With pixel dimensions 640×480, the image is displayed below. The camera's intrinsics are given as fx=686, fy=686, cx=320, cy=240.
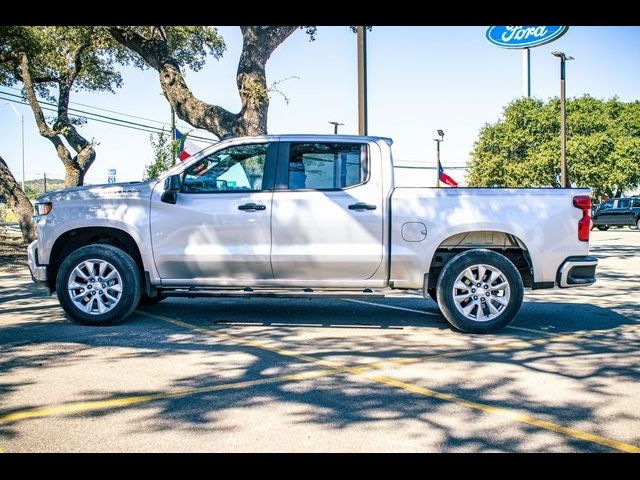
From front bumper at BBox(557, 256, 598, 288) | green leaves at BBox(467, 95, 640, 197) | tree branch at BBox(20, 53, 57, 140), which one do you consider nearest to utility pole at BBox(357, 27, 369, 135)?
front bumper at BBox(557, 256, 598, 288)

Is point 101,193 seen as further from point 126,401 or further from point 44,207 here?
point 126,401

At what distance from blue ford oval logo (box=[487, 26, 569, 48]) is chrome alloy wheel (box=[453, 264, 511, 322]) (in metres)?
34.7

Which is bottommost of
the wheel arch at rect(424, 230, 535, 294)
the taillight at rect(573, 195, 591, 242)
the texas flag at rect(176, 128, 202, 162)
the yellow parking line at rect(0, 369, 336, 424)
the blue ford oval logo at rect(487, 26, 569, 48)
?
the yellow parking line at rect(0, 369, 336, 424)

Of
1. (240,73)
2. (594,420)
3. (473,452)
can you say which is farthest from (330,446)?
(240,73)

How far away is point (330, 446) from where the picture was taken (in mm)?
3875

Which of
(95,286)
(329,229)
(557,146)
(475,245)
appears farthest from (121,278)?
(557,146)

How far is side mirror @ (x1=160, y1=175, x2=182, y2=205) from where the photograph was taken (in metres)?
7.50

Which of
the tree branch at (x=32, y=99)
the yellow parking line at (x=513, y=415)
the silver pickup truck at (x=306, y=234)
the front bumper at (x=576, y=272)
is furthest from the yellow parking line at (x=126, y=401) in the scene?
the tree branch at (x=32, y=99)

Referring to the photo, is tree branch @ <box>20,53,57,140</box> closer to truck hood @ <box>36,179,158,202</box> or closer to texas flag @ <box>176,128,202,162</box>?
texas flag @ <box>176,128,202,162</box>

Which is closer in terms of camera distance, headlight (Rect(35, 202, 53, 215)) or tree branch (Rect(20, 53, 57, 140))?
headlight (Rect(35, 202, 53, 215))

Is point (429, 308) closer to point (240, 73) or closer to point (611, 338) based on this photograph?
point (611, 338)

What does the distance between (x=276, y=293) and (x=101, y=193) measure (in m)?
2.27

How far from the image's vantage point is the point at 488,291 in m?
7.26

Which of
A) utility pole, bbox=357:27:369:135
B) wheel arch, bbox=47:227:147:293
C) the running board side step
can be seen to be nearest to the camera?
the running board side step
